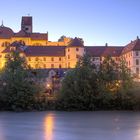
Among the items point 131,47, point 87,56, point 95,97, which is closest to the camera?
point 95,97

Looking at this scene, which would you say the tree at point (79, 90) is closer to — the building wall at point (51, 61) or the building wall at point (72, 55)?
the building wall at point (72, 55)

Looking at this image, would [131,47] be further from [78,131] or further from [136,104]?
[78,131]

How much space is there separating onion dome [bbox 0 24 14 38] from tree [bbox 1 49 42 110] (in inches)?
2872

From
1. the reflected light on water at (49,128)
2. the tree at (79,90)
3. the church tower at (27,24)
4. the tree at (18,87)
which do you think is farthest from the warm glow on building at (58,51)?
the reflected light on water at (49,128)

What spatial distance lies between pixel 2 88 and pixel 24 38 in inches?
3007

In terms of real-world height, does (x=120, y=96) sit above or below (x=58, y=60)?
below

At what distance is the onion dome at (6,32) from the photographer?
531ft

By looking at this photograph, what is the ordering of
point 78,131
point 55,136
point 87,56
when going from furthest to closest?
point 87,56, point 78,131, point 55,136

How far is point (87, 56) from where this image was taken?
9188 centimetres

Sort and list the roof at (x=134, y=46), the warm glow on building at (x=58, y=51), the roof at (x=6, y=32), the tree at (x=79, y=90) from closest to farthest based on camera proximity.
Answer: the tree at (x=79, y=90), the roof at (x=134, y=46), the warm glow on building at (x=58, y=51), the roof at (x=6, y=32)

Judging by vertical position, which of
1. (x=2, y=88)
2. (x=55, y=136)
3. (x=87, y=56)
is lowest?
(x=55, y=136)

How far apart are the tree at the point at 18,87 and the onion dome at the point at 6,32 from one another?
73.0 meters

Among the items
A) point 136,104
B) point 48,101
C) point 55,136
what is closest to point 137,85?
point 136,104

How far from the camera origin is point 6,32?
163625 millimetres
